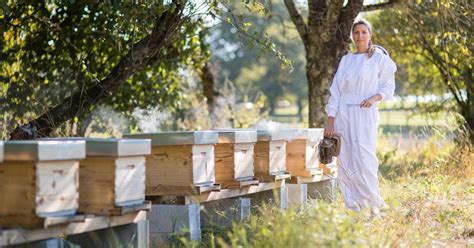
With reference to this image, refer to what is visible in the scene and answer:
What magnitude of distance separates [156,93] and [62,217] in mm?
6709

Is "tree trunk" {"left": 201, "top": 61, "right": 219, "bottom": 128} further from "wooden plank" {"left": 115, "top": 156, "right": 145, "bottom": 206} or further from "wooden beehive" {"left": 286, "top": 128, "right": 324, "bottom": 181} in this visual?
"wooden plank" {"left": 115, "top": 156, "right": 145, "bottom": 206}

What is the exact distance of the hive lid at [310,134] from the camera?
651cm

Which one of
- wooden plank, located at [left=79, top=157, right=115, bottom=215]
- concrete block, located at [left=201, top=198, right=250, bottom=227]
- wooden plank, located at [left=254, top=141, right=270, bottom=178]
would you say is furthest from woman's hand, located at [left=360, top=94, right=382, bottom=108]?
wooden plank, located at [left=79, top=157, right=115, bottom=215]

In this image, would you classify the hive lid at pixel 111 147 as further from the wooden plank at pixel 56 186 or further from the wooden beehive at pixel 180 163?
the wooden beehive at pixel 180 163

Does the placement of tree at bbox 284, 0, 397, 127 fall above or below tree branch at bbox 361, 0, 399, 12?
below

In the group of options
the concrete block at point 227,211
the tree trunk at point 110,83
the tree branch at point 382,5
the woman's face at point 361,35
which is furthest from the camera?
the tree branch at point 382,5

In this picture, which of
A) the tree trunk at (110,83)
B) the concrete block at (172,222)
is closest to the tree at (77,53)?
the tree trunk at (110,83)

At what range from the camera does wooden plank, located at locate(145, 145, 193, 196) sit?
5098 mm

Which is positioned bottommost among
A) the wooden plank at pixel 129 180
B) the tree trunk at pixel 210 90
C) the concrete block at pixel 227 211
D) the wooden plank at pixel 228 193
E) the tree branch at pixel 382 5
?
the concrete block at pixel 227 211

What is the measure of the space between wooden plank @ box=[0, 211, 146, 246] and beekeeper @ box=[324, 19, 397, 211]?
7.42ft

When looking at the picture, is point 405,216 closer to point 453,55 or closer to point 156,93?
point 156,93

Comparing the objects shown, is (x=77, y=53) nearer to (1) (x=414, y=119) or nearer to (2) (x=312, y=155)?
(2) (x=312, y=155)

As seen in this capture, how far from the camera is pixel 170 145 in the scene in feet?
16.7

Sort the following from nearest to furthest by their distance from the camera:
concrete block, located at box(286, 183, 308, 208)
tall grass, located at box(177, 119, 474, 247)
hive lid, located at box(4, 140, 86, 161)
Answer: hive lid, located at box(4, 140, 86, 161) → tall grass, located at box(177, 119, 474, 247) → concrete block, located at box(286, 183, 308, 208)
